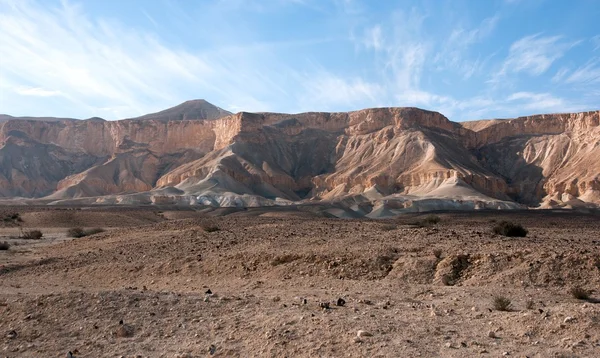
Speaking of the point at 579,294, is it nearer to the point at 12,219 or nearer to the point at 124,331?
the point at 124,331

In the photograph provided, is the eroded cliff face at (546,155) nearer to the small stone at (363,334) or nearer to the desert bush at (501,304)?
the desert bush at (501,304)

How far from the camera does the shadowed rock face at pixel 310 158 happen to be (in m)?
97.0

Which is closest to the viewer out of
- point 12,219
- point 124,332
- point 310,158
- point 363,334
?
point 363,334

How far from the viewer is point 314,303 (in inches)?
371

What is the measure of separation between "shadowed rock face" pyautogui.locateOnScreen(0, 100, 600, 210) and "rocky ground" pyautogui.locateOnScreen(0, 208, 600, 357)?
68469 mm

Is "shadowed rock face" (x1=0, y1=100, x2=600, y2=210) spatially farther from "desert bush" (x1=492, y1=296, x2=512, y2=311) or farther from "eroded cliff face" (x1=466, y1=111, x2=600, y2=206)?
"desert bush" (x1=492, y1=296, x2=512, y2=311)

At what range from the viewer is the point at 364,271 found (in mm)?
12656

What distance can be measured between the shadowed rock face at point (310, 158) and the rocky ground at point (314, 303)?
68.5 metres

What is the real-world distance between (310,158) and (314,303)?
113552mm

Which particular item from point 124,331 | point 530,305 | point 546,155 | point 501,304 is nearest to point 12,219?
point 124,331

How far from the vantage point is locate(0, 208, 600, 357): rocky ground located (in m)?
7.36

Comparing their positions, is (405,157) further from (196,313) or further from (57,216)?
(196,313)

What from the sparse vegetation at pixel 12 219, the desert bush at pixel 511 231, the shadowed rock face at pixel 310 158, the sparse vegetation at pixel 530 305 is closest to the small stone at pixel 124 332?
the sparse vegetation at pixel 530 305

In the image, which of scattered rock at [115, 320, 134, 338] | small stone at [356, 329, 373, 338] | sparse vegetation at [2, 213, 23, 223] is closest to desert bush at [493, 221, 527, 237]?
small stone at [356, 329, 373, 338]
